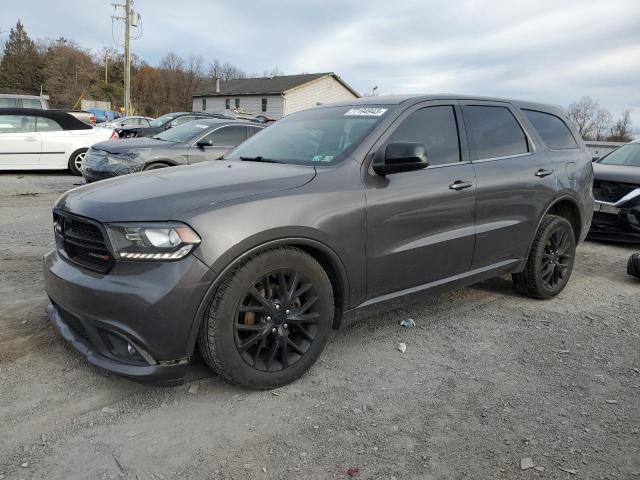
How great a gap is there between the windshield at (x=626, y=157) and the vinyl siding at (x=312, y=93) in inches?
1530

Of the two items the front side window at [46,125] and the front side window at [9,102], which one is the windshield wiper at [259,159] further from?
the front side window at [9,102]

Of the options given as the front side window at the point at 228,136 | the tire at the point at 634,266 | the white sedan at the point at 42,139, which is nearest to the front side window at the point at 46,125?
the white sedan at the point at 42,139

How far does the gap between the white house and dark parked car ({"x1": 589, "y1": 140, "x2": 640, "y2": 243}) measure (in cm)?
3906

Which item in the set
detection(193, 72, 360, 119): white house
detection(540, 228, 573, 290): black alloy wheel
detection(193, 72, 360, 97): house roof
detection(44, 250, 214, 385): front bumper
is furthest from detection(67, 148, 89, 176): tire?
detection(193, 72, 360, 97): house roof

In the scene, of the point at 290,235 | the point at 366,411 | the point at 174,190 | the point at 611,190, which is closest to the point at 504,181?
the point at 290,235

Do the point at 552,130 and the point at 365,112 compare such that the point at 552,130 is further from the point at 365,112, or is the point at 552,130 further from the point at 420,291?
the point at 420,291

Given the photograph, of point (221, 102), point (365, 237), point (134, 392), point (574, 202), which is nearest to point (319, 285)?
point (365, 237)

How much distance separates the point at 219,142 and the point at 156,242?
22.9 feet

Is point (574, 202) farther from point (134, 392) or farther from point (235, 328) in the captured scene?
point (134, 392)

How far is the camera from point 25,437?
7.97 ft

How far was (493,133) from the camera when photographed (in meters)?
4.18

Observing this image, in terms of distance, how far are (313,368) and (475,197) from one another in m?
1.73

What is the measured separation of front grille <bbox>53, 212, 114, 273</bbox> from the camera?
2.59 m

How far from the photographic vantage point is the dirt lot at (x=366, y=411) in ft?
7.61
